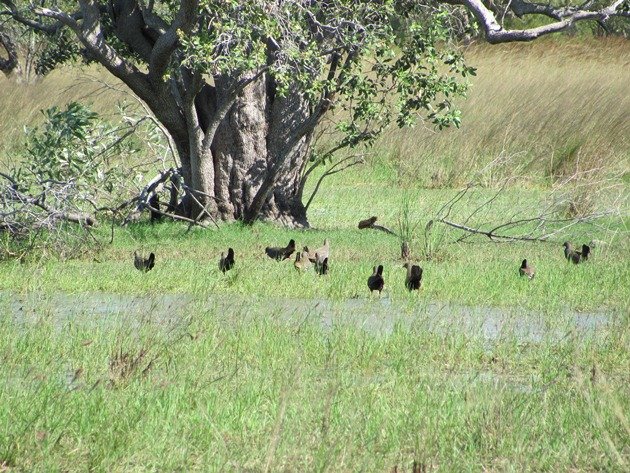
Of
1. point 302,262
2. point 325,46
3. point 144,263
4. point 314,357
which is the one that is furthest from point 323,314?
point 325,46

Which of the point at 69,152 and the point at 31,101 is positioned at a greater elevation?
the point at 31,101

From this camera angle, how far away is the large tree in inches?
402

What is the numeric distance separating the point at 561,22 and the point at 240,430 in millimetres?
6955

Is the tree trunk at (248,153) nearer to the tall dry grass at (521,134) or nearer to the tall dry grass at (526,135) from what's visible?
the tall dry grass at (521,134)

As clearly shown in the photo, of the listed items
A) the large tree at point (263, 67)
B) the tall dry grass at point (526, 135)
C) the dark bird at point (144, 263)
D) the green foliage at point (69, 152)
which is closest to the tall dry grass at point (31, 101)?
the tall dry grass at point (526, 135)

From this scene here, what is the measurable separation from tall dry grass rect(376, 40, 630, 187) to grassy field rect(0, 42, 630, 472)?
13.6 feet

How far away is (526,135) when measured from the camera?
17609 millimetres

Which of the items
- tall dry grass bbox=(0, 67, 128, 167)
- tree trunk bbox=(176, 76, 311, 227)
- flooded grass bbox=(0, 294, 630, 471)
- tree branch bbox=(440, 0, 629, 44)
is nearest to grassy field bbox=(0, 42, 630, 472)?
flooded grass bbox=(0, 294, 630, 471)

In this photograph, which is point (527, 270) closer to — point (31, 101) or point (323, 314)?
point (323, 314)

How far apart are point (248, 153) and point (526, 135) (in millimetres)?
6696

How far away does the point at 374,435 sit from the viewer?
4445mm

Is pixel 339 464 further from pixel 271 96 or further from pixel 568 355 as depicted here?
pixel 271 96

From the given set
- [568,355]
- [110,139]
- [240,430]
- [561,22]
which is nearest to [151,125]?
[110,139]

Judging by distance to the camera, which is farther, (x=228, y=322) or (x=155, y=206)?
(x=155, y=206)
